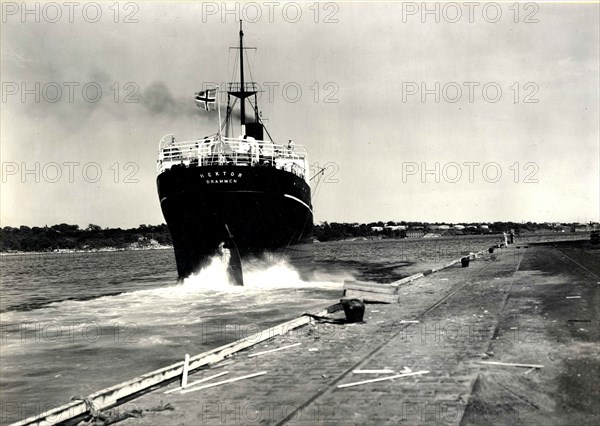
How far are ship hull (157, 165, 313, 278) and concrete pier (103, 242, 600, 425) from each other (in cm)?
1239

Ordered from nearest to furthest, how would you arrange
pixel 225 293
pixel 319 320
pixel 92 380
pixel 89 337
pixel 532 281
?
pixel 92 380
pixel 319 320
pixel 89 337
pixel 532 281
pixel 225 293

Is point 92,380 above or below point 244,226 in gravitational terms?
below

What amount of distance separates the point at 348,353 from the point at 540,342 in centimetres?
328

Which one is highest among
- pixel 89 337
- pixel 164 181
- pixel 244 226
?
pixel 164 181

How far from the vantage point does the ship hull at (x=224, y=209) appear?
23484 mm

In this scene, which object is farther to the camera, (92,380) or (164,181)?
(164,181)

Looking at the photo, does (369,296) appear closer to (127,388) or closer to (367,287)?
(367,287)

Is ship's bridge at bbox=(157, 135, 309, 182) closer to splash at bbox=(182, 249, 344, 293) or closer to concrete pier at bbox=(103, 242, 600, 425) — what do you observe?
splash at bbox=(182, 249, 344, 293)

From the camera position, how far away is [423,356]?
805cm

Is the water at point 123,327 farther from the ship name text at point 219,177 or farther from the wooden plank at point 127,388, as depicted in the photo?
the ship name text at point 219,177

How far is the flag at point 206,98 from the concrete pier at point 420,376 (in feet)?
51.1

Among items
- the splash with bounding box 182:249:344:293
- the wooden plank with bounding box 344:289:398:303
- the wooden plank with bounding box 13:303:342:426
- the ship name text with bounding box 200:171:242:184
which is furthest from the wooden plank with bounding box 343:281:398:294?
the ship name text with bounding box 200:171:242:184

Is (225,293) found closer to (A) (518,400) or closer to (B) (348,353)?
(B) (348,353)

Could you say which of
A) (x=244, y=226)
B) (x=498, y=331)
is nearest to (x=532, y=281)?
(x=498, y=331)
